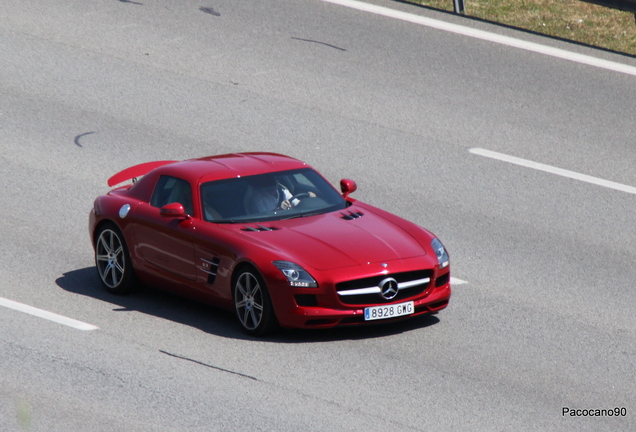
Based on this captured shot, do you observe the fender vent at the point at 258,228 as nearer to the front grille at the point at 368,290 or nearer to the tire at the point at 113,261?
the front grille at the point at 368,290

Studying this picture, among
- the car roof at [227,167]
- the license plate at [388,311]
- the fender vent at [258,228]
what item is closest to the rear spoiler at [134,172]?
the car roof at [227,167]

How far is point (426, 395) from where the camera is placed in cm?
812

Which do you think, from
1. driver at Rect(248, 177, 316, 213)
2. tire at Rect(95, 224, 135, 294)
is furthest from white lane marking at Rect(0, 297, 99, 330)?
driver at Rect(248, 177, 316, 213)

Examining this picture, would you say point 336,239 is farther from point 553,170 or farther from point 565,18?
point 565,18

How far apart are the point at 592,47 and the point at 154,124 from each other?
7.17m

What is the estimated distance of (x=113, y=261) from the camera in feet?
35.7

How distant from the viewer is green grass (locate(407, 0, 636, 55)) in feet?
59.1

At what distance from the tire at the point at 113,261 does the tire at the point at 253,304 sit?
161 cm

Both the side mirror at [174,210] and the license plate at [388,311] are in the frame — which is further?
the side mirror at [174,210]

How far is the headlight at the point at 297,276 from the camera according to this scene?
9.11 metres

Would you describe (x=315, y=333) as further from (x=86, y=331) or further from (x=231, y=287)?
(x=86, y=331)

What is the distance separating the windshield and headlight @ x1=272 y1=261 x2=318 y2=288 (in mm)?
1008

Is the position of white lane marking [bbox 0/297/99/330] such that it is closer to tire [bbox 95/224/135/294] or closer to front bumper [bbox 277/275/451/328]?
tire [bbox 95/224/135/294]

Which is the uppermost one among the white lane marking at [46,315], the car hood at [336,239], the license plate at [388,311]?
the car hood at [336,239]
